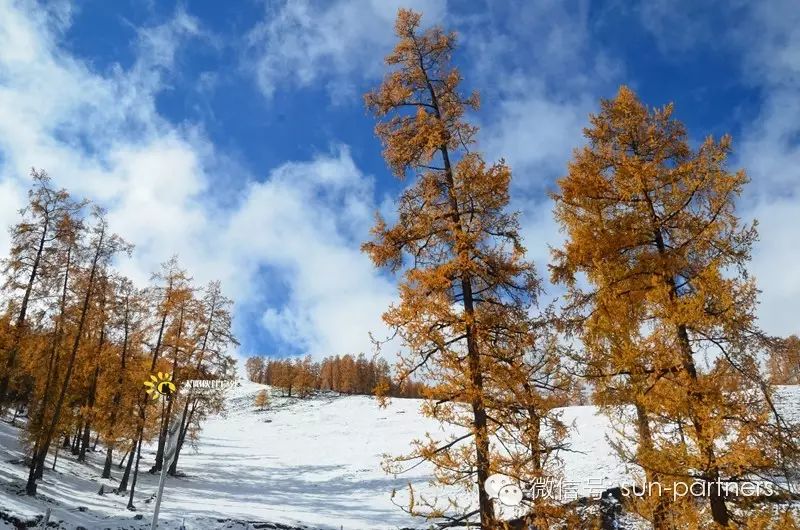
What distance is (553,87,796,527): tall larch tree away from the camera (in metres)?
6.98

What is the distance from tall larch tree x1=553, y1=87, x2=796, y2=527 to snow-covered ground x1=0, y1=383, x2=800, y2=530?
1.83 m

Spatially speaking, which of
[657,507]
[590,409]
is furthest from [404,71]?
[590,409]

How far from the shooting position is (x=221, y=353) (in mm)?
29250

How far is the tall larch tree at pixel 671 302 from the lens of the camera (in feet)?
22.9

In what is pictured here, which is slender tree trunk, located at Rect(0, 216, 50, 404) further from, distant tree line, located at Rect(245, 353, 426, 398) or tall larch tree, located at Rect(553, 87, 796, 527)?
distant tree line, located at Rect(245, 353, 426, 398)

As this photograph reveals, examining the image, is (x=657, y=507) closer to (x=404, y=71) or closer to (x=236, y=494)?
(x=404, y=71)

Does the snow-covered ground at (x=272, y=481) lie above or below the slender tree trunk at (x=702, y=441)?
below

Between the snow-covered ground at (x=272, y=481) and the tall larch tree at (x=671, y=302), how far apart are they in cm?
183

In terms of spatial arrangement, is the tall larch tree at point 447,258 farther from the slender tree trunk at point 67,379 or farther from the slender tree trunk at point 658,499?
the slender tree trunk at point 67,379

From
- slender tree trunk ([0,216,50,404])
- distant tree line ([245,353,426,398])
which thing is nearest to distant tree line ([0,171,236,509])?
slender tree trunk ([0,216,50,404])

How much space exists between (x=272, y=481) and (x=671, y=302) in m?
32.3

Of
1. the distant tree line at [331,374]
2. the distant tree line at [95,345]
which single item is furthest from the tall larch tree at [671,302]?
the distant tree line at [331,374]

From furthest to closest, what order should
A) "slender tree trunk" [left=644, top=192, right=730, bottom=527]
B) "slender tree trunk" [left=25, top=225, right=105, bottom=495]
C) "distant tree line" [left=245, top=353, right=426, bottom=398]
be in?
"distant tree line" [left=245, top=353, right=426, bottom=398]
"slender tree trunk" [left=25, top=225, right=105, bottom=495]
"slender tree trunk" [left=644, top=192, right=730, bottom=527]

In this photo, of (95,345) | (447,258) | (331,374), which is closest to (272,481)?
(95,345)
